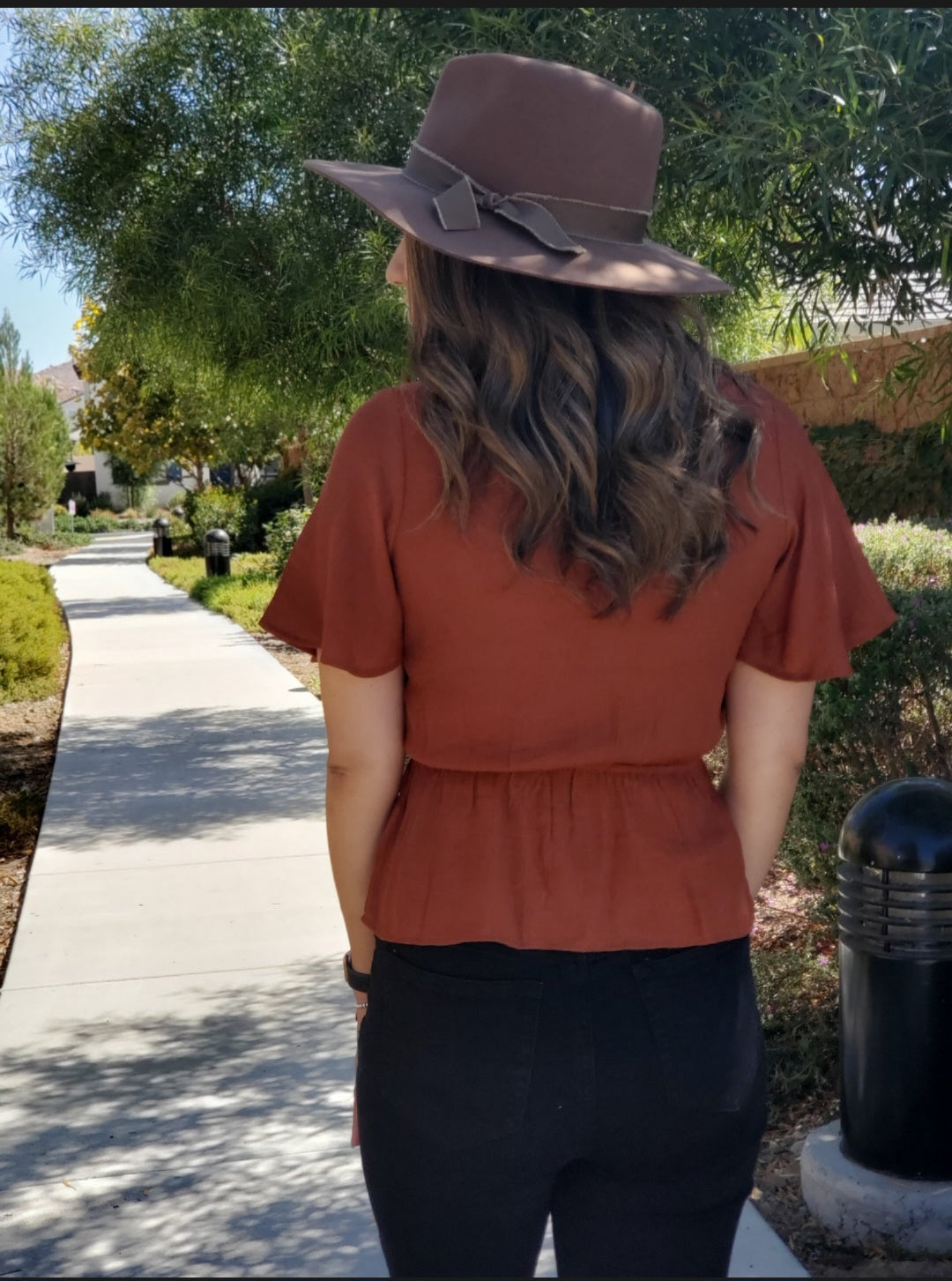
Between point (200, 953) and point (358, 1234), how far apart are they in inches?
78.5

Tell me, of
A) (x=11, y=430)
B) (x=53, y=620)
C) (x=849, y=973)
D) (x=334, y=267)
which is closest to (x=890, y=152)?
(x=849, y=973)

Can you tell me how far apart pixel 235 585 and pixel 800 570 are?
18.3 m

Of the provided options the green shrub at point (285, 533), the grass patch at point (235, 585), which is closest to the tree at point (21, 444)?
the grass patch at point (235, 585)

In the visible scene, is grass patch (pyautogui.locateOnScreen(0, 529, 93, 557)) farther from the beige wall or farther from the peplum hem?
the peplum hem

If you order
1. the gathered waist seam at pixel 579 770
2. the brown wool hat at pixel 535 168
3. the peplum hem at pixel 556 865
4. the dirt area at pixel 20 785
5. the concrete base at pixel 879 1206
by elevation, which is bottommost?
the dirt area at pixel 20 785

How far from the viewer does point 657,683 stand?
57.5 inches

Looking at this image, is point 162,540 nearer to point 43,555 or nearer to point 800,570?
point 43,555

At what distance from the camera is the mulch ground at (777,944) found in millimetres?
2908

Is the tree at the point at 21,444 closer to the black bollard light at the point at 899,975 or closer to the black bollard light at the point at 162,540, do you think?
the black bollard light at the point at 162,540

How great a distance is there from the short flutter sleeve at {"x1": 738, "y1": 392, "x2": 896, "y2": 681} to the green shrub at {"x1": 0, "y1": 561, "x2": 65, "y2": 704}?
10006 mm

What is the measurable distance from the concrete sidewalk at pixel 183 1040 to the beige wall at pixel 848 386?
583 cm

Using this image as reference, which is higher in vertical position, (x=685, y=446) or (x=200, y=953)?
(x=685, y=446)

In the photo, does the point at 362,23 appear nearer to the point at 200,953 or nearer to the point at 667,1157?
the point at 200,953

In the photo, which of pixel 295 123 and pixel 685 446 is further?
pixel 295 123
